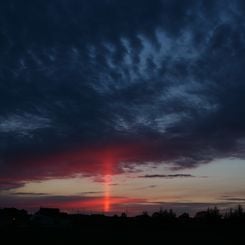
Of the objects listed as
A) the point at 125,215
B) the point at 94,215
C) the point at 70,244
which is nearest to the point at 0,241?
the point at 70,244

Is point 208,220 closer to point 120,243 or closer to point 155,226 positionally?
point 155,226

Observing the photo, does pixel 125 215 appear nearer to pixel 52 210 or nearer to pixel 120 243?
pixel 52 210

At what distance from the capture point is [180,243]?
41.7 metres

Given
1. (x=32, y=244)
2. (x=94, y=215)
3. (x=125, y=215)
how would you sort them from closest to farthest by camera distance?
(x=32, y=244), (x=125, y=215), (x=94, y=215)

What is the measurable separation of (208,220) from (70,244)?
2168 inches

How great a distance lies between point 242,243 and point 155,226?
4015cm

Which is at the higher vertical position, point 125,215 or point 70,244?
point 125,215

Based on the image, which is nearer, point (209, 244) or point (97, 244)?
point (97, 244)

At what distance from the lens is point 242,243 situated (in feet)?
130

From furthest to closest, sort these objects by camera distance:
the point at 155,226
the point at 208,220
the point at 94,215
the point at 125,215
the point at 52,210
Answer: the point at 94,215 → the point at 125,215 → the point at 52,210 → the point at 208,220 → the point at 155,226

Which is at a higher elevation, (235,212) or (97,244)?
(235,212)

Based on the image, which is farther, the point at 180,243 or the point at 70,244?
the point at 180,243

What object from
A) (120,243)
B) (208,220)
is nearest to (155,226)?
(208,220)

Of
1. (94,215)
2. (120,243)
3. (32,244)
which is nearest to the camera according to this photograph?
(32,244)
